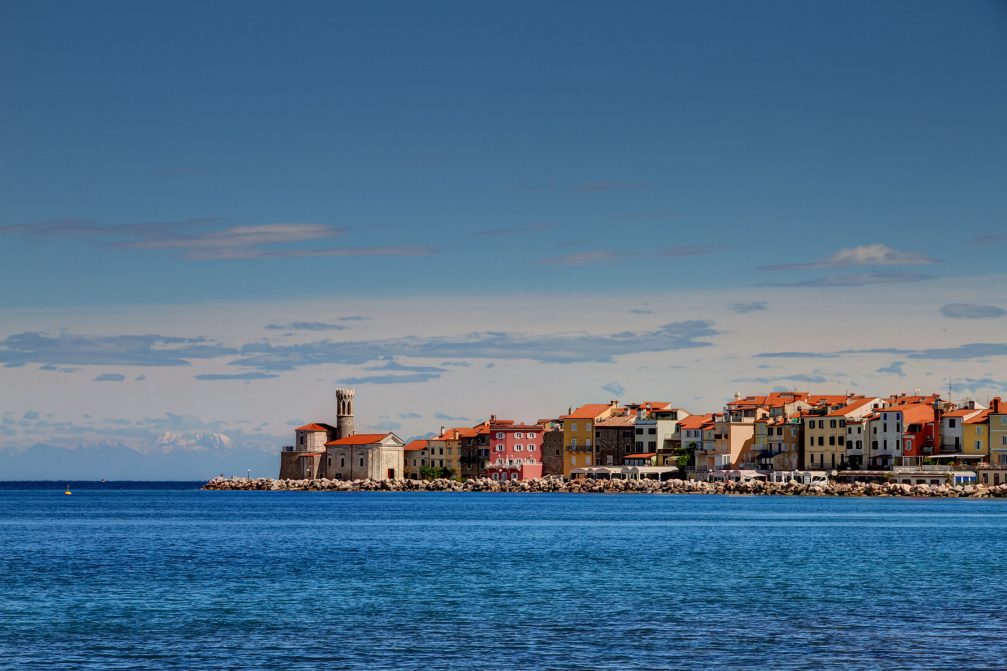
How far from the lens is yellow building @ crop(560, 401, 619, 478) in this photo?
127 m

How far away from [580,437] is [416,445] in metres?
20.5

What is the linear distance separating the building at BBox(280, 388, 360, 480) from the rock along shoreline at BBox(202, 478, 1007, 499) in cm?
189

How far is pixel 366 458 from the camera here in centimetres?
13750

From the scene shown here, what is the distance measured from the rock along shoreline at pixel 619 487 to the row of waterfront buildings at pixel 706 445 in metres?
2.39

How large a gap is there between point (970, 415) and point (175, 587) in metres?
82.2

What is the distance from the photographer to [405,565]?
3975 cm

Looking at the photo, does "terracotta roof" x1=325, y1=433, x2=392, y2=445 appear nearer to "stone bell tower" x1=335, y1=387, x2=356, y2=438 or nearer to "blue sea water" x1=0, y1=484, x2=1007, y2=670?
"stone bell tower" x1=335, y1=387, x2=356, y2=438

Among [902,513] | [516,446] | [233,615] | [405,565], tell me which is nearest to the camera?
[233,615]

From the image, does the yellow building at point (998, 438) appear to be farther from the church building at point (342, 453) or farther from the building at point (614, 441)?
the church building at point (342, 453)

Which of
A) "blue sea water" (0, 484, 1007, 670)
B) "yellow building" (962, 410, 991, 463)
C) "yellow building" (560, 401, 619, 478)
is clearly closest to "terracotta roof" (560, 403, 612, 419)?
"yellow building" (560, 401, 619, 478)

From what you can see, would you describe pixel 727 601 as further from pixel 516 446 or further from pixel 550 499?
pixel 516 446

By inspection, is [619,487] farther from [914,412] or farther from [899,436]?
[914,412]

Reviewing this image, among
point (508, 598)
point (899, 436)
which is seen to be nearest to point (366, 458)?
point (899, 436)

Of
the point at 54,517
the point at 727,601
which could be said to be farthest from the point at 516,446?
the point at 727,601
